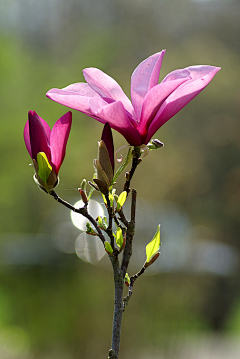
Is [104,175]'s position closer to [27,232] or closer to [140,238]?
[140,238]

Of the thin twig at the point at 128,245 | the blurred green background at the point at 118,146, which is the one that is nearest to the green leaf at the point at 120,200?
the thin twig at the point at 128,245

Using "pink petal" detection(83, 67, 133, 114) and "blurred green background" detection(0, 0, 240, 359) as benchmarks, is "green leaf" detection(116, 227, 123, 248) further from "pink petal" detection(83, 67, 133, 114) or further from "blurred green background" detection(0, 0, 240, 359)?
"blurred green background" detection(0, 0, 240, 359)

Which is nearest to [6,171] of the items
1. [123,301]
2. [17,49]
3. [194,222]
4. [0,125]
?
[0,125]

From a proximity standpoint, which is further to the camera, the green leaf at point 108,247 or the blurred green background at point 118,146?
the blurred green background at point 118,146

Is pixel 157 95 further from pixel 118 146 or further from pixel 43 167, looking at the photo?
pixel 118 146

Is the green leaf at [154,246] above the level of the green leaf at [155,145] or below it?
below

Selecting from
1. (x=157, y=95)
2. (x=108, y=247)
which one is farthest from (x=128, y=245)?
(x=157, y=95)

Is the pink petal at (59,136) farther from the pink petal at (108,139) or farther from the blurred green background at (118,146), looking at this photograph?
the blurred green background at (118,146)
